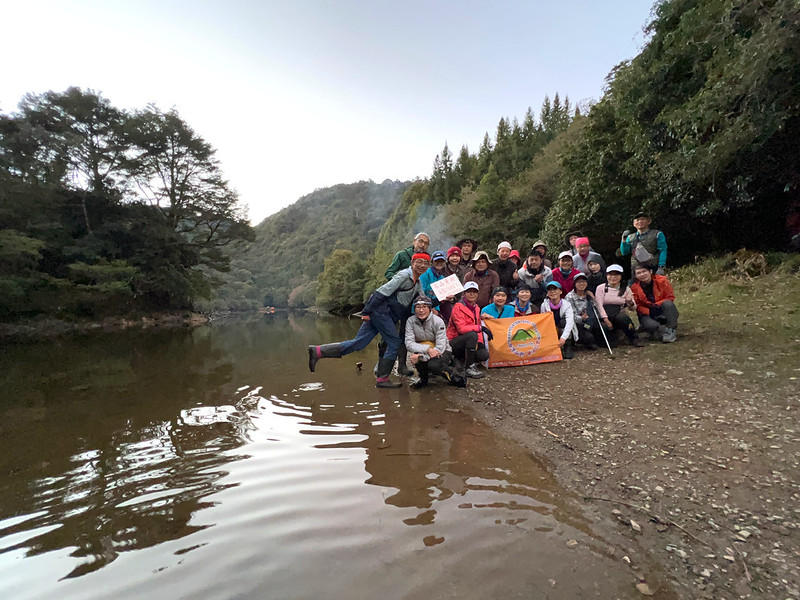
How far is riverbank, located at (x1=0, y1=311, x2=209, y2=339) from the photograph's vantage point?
21094 millimetres

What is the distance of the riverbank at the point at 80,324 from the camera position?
2109cm

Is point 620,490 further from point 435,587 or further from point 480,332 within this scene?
point 480,332

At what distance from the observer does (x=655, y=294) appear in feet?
23.1

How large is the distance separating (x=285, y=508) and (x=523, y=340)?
520cm

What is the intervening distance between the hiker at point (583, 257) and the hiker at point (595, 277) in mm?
105

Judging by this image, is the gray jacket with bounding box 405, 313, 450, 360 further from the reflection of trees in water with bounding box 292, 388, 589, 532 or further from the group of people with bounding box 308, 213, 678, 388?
the reflection of trees in water with bounding box 292, 388, 589, 532

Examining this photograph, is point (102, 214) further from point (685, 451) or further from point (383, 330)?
point (685, 451)

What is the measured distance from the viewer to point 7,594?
198 cm

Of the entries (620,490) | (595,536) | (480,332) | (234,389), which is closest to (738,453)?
(620,490)

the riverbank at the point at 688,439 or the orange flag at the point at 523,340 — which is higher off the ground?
the orange flag at the point at 523,340

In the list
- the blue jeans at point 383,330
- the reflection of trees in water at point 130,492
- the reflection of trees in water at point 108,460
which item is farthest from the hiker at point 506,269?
the reflection of trees in water at point 130,492

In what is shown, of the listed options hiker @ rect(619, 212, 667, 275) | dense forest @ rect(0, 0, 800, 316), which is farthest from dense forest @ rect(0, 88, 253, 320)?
hiker @ rect(619, 212, 667, 275)

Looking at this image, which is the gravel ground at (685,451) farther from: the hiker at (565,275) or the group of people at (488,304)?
the hiker at (565,275)

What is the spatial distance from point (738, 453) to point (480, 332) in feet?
12.3
